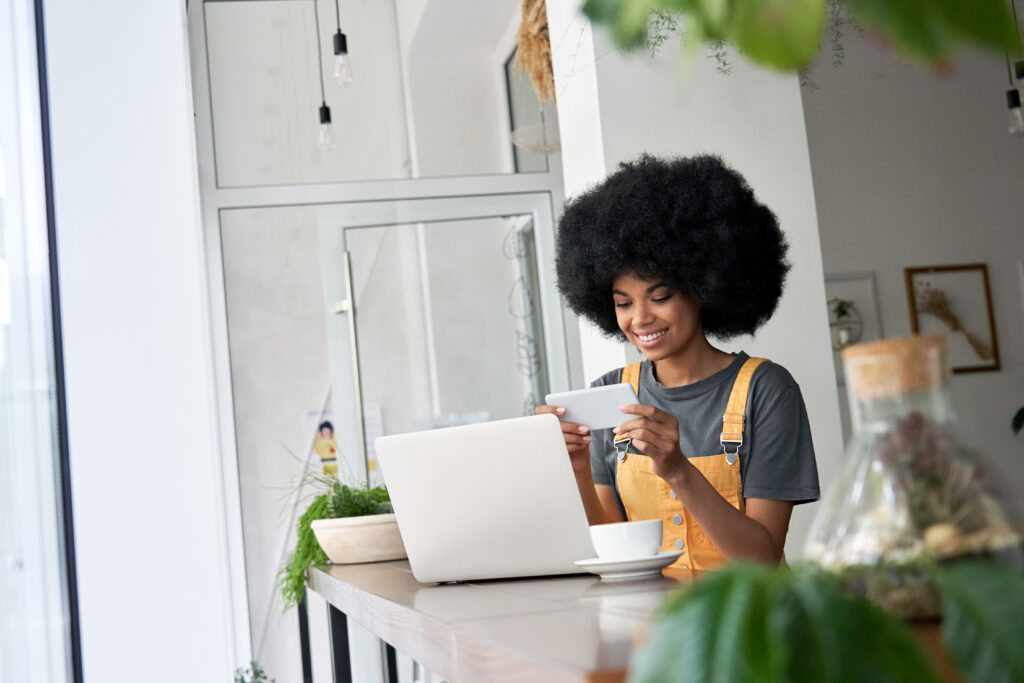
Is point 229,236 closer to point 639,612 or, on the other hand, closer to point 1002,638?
point 639,612

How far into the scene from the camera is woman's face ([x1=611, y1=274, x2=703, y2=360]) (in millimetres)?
2109

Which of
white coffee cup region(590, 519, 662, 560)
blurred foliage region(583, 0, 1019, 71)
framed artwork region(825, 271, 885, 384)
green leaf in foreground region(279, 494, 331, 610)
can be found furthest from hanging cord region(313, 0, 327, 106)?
blurred foliage region(583, 0, 1019, 71)

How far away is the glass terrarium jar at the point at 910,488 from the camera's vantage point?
1.67 feet

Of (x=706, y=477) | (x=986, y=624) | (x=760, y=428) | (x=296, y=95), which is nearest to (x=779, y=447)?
(x=760, y=428)

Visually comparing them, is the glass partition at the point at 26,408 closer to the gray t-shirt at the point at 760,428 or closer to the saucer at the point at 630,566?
the saucer at the point at 630,566

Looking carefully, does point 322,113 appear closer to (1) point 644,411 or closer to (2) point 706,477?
(2) point 706,477

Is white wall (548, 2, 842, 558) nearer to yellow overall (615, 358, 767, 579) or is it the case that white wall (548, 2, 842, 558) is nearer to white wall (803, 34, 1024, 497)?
yellow overall (615, 358, 767, 579)

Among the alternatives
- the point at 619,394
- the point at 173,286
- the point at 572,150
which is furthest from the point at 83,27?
the point at 619,394

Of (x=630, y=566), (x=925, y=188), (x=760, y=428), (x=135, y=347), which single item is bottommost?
(x=630, y=566)

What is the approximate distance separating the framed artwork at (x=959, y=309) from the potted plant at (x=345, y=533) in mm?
3809

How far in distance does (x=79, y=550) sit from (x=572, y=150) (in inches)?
67.0

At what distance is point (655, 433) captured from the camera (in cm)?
159

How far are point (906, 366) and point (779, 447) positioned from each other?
1506 millimetres

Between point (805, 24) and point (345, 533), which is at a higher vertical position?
point (805, 24)
